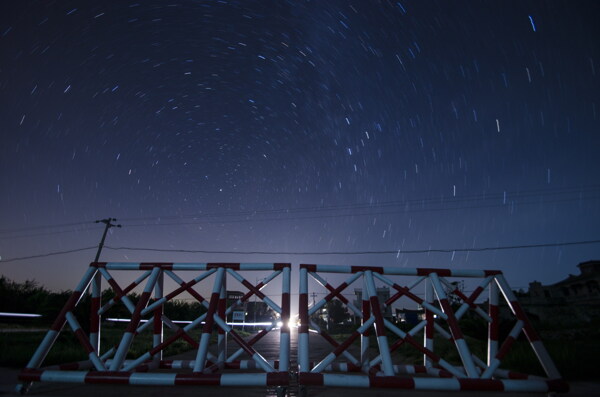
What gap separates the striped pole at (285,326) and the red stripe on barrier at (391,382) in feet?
3.64

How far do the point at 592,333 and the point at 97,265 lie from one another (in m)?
20.9

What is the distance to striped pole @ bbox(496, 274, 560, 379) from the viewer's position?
5.06 meters

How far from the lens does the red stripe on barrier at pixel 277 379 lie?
14.5 ft

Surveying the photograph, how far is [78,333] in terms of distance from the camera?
5.57 meters

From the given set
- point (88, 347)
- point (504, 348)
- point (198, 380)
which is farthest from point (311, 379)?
point (88, 347)

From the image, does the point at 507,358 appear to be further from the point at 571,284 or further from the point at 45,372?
the point at 571,284

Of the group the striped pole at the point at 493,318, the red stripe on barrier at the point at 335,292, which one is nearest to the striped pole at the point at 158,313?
the red stripe on barrier at the point at 335,292

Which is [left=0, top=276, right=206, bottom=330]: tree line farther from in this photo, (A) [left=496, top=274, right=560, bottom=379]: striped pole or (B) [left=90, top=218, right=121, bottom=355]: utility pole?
(A) [left=496, top=274, right=560, bottom=379]: striped pole

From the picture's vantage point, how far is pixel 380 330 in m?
5.16

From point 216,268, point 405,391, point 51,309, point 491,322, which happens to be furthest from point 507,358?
point 51,309

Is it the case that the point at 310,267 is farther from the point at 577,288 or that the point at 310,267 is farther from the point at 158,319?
the point at 577,288

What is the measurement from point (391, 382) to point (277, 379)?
1.36 meters

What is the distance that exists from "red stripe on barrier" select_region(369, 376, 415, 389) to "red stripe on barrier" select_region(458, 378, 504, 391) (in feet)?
2.15

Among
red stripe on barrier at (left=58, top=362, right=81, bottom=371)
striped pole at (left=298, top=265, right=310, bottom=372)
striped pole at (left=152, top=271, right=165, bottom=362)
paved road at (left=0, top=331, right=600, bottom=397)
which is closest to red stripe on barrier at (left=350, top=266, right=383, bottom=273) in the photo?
striped pole at (left=298, top=265, right=310, bottom=372)
